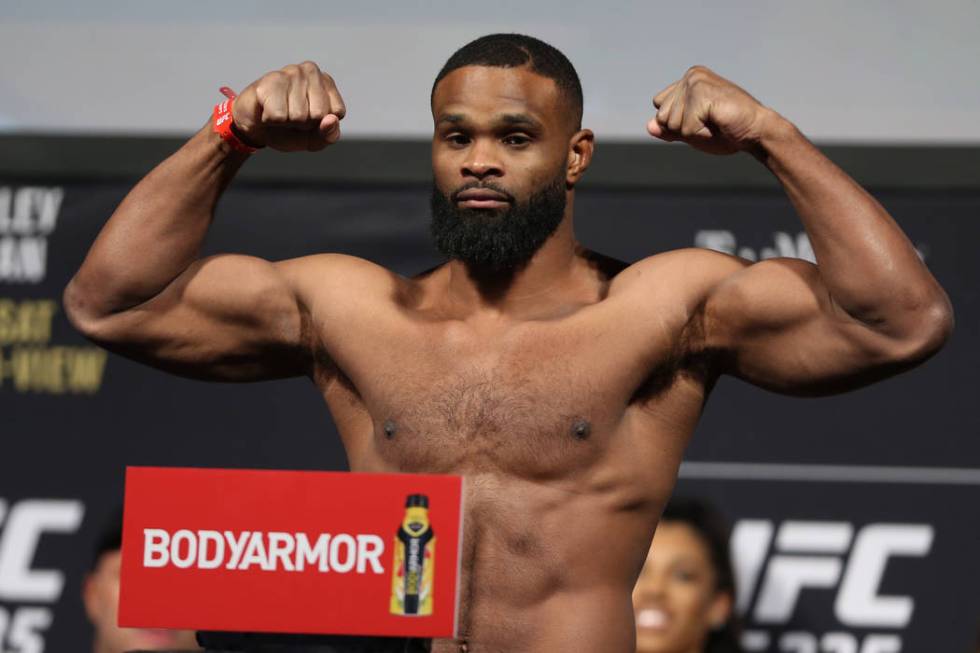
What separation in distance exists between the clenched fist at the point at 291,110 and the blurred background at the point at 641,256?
113cm

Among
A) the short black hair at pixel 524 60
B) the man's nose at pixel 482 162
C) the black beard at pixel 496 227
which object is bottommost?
the black beard at pixel 496 227

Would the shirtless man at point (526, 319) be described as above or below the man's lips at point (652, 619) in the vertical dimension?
above

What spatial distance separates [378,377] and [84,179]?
145cm

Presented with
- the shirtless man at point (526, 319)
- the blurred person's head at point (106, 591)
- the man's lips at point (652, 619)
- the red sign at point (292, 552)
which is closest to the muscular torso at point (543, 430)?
the shirtless man at point (526, 319)

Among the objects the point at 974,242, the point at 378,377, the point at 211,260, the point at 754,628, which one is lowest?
the point at 754,628

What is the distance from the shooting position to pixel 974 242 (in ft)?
11.4

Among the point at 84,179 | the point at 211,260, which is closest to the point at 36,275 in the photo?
the point at 84,179

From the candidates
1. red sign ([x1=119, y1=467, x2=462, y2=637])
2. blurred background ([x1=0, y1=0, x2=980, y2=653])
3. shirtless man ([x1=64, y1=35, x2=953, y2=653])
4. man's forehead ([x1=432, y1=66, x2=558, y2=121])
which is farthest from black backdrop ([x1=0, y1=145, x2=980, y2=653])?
red sign ([x1=119, y1=467, x2=462, y2=637])

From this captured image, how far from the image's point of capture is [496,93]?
238 cm

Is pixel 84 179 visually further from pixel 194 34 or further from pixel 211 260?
pixel 211 260

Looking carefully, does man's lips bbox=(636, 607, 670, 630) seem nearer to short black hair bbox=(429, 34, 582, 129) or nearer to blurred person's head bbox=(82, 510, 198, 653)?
blurred person's head bbox=(82, 510, 198, 653)

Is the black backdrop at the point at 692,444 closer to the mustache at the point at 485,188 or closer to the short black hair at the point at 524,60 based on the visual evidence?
the short black hair at the point at 524,60

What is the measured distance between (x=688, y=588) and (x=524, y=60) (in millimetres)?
1428

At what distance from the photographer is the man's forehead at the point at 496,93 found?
2.38 meters
